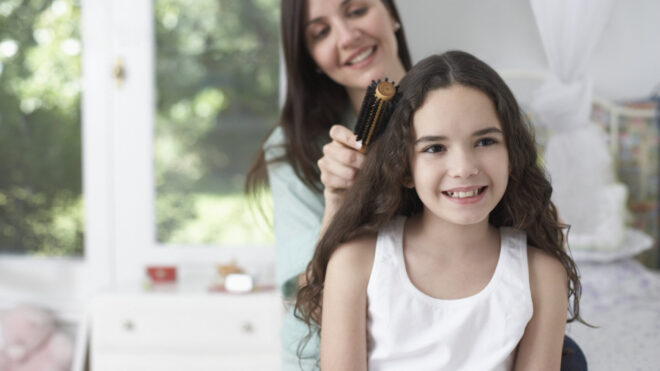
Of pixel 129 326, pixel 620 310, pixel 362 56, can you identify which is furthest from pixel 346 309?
pixel 129 326

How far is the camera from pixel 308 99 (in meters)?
1.47

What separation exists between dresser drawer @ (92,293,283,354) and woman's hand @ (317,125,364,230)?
114cm

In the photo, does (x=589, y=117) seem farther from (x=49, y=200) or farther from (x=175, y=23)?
(x=49, y=200)

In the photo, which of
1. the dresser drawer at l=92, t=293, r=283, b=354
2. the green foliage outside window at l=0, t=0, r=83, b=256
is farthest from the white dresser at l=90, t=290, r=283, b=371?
the green foliage outside window at l=0, t=0, r=83, b=256

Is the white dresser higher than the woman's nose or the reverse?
the reverse

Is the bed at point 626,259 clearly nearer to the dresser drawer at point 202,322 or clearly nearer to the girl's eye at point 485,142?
the girl's eye at point 485,142

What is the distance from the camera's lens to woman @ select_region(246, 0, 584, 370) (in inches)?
52.4

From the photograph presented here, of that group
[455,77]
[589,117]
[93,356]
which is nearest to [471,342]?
[455,77]

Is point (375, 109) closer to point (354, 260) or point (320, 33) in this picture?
point (354, 260)

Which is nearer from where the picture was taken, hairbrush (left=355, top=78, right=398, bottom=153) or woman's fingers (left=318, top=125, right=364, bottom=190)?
hairbrush (left=355, top=78, right=398, bottom=153)

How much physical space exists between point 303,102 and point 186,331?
1.10m

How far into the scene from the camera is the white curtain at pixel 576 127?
1.30 meters

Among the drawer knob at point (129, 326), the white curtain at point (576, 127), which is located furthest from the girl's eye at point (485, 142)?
the drawer knob at point (129, 326)

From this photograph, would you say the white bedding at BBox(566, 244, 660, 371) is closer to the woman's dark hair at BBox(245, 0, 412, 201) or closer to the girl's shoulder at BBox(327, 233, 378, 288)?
the girl's shoulder at BBox(327, 233, 378, 288)
